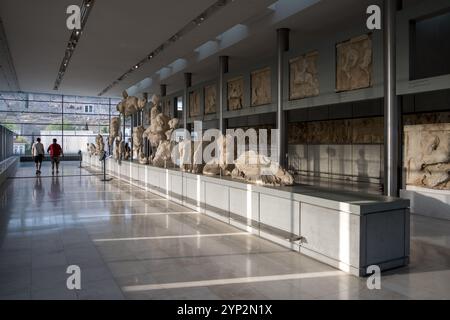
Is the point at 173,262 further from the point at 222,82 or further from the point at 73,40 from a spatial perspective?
the point at 73,40

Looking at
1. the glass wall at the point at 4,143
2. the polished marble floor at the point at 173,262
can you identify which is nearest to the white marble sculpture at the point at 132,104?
the glass wall at the point at 4,143

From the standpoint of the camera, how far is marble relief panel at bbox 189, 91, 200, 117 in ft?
76.0

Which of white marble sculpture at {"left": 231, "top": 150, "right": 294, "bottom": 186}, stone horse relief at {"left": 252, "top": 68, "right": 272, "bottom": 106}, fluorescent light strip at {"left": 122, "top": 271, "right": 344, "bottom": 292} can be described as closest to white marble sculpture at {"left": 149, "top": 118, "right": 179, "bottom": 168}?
stone horse relief at {"left": 252, "top": 68, "right": 272, "bottom": 106}

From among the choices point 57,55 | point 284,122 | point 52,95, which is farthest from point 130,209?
point 52,95

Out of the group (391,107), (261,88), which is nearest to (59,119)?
(261,88)

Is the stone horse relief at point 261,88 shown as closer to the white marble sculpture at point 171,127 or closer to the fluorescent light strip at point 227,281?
the white marble sculpture at point 171,127

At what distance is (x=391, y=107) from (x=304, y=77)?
4.23 meters

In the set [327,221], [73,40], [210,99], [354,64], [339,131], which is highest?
[73,40]

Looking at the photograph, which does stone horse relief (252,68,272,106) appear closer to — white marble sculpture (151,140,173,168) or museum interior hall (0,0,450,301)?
museum interior hall (0,0,450,301)

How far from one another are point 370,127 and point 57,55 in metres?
15.8

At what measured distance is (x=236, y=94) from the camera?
18.8 metres

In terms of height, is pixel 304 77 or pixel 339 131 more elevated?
pixel 304 77

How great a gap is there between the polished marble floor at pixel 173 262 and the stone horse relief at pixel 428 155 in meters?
1.43

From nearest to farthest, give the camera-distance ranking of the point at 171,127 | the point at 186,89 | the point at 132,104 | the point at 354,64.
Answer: the point at 354,64
the point at 171,127
the point at 132,104
the point at 186,89
